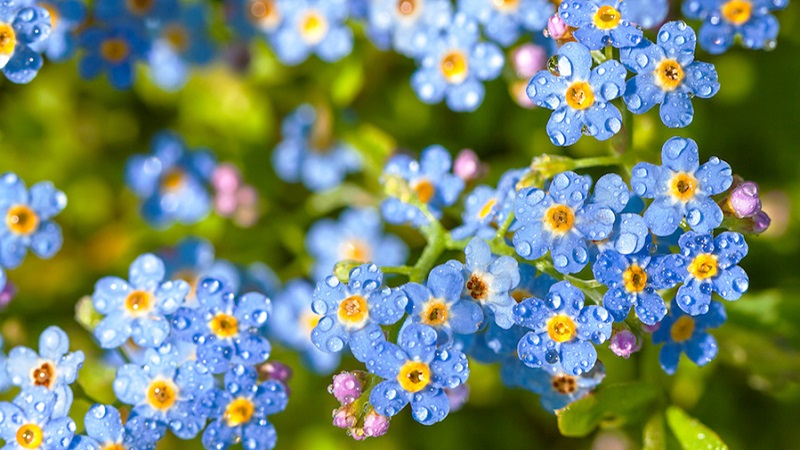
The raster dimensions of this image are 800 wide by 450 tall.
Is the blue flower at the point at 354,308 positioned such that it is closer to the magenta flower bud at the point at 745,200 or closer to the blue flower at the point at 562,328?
the blue flower at the point at 562,328

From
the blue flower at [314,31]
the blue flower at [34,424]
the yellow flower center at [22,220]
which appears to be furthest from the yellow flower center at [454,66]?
the blue flower at [34,424]

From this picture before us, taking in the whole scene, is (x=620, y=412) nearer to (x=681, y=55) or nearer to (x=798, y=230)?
(x=681, y=55)

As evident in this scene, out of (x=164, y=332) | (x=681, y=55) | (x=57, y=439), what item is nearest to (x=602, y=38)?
(x=681, y=55)

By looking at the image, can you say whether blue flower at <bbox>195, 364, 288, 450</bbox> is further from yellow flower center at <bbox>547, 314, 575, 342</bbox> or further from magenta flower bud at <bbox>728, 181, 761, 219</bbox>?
magenta flower bud at <bbox>728, 181, 761, 219</bbox>

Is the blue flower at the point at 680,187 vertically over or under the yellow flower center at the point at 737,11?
under

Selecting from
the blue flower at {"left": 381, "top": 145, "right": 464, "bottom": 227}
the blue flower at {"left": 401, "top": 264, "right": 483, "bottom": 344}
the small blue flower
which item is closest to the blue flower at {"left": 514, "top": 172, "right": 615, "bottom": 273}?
the blue flower at {"left": 401, "top": 264, "right": 483, "bottom": 344}

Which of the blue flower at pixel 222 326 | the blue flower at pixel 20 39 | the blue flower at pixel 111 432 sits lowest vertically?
the blue flower at pixel 111 432

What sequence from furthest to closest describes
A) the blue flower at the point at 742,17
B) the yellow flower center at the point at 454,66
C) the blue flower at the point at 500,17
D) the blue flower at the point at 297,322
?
the blue flower at the point at 297,322, the yellow flower center at the point at 454,66, the blue flower at the point at 500,17, the blue flower at the point at 742,17

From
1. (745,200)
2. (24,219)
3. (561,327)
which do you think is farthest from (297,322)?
(745,200)
